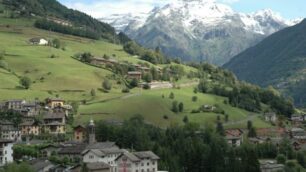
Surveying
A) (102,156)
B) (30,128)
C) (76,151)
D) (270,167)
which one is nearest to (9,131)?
(30,128)

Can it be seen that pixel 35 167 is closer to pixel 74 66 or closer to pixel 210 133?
pixel 210 133

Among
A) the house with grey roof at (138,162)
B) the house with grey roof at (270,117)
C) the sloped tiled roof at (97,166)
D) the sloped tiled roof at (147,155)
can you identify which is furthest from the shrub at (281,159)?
the house with grey roof at (270,117)

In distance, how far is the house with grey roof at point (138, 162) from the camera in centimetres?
10181

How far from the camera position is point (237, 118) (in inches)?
6673

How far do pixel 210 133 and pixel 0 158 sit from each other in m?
46.1

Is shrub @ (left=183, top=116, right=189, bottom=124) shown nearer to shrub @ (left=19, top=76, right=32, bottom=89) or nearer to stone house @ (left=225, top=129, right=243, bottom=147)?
stone house @ (left=225, top=129, right=243, bottom=147)

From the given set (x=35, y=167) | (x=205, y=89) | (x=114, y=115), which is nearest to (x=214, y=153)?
(x=35, y=167)

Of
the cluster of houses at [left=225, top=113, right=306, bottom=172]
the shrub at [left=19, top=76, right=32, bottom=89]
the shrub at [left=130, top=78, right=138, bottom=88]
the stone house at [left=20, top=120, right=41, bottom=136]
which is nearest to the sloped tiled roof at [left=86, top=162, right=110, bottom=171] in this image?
the cluster of houses at [left=225, top=113, right=306, bottom=172]

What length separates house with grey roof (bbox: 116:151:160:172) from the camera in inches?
4008

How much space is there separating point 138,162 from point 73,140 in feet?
85.7

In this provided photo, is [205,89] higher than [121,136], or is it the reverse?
[205,89]

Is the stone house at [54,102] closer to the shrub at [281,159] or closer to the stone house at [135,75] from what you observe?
the stone house at [135,75]

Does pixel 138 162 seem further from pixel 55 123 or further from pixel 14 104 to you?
pixel 14 104

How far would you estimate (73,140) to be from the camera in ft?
409
